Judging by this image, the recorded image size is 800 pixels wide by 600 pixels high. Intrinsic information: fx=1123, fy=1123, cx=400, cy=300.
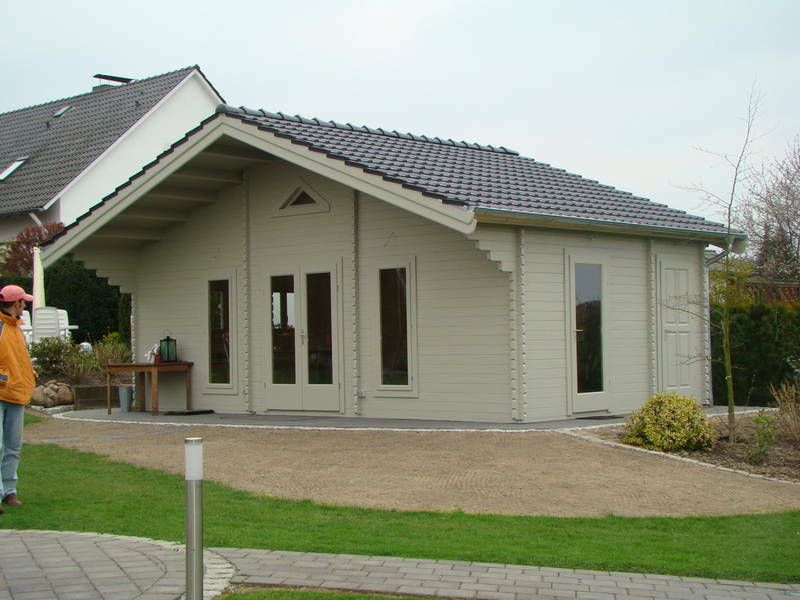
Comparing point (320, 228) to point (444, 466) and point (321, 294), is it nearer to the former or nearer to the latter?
point (321, 294)

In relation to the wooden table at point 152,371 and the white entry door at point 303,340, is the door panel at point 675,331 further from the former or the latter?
the wooden table at point 152,371

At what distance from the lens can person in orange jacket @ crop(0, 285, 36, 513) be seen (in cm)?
934

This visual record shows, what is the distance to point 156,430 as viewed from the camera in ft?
50.6

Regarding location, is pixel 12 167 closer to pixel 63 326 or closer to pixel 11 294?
pixel 63 326

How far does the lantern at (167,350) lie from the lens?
61.1ft

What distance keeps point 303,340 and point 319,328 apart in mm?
350

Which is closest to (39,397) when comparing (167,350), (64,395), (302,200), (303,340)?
(64,395)

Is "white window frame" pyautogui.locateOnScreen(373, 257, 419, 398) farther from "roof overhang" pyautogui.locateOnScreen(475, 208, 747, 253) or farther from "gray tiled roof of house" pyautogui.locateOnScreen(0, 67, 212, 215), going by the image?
"gray tiled roof of house" pyautogui.locateOnScreen(0, 67, 212, 215)

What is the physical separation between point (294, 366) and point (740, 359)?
7.20 m

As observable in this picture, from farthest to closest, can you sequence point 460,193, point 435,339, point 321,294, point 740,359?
point 740,359
point 321,294
point 435,339
point 460,193

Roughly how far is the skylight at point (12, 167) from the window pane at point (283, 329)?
1952cm

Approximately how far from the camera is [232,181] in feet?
58.3

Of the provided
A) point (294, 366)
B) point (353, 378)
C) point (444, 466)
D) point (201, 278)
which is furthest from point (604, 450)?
point (201, 278)

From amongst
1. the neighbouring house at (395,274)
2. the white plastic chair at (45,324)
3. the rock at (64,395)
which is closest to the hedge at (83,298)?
the white plastic chair at (45,324)
